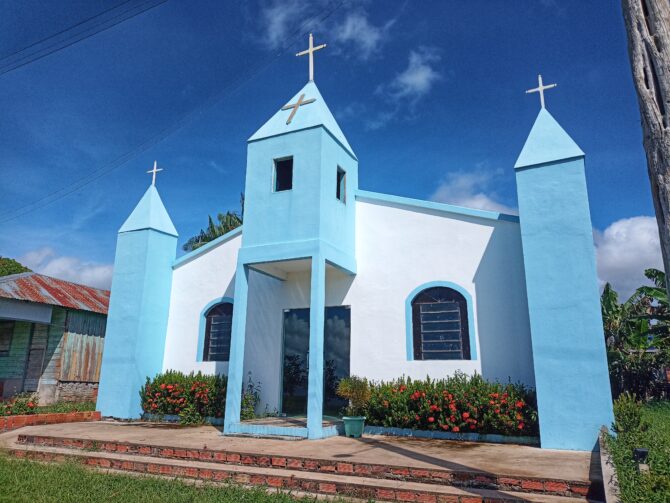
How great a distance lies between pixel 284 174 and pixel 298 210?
4.17ft

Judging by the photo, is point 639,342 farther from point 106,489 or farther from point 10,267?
point 10,267

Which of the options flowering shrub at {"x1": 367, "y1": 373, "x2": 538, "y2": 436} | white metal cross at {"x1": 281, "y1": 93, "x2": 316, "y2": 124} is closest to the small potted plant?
flowering shrub at {"x1": 367, "y1": 373, "x2": 538, "y2": 436}

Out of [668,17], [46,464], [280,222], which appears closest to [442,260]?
[280,222]

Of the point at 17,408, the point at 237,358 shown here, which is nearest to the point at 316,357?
the point at 237,358

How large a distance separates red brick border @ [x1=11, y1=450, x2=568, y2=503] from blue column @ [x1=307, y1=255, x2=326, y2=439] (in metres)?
2.25

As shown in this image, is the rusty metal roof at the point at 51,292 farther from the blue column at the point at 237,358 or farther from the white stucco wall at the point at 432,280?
the white stucco wall at the point at 432,280

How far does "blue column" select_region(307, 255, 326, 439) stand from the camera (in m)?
8.23

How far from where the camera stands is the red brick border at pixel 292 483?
486 centimetres

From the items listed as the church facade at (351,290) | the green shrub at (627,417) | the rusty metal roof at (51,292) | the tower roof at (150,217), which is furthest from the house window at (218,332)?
the green shrub at (627,417)

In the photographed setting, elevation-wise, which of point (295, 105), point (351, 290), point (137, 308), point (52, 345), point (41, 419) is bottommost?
point (41, 419)

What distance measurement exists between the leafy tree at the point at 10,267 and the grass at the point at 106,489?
80.9ft

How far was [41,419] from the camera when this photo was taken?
10383 millimetres

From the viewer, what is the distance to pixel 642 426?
7031 millimetres

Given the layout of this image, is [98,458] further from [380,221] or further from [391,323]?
[380,221]
